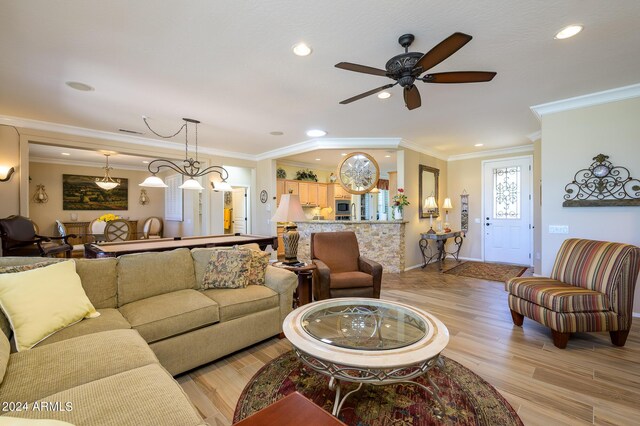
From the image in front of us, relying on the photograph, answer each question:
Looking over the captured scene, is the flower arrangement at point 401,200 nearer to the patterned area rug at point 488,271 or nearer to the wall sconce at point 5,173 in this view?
the patterned area rug at point 488,271

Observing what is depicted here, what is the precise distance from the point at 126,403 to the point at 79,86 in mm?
3494

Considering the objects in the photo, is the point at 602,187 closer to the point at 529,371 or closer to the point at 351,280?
the point at 529,371

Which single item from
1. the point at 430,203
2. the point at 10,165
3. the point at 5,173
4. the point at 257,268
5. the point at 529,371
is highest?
the point at 10,165

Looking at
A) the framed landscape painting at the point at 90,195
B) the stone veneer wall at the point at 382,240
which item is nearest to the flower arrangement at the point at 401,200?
the stone veneer wall at the point at 382,240

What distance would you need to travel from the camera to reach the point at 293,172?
8.00m

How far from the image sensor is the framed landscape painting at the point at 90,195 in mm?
7426

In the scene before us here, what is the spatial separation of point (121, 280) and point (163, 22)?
6.74ft

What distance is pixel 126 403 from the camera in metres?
1.12

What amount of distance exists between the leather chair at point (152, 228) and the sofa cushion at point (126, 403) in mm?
7790

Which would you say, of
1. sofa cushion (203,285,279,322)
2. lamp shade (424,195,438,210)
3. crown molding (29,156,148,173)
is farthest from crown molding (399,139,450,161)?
crown molding (29,156,148,173)

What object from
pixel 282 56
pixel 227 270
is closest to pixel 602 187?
pixel 282 56

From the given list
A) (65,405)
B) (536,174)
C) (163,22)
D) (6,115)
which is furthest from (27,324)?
(536,174)

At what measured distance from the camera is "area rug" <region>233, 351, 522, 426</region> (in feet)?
5.51

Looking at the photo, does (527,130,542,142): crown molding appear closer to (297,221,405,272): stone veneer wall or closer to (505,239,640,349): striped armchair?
(297,221,405,272): stone veneer wall
